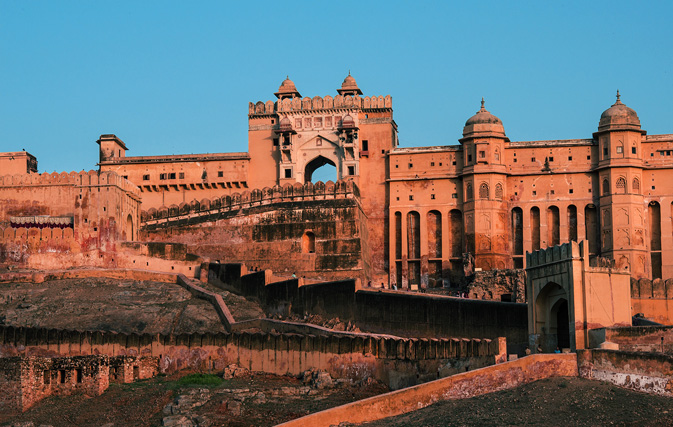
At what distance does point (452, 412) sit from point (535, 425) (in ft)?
8.45

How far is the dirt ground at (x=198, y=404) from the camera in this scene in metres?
31.0

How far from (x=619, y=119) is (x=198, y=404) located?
35.5 m

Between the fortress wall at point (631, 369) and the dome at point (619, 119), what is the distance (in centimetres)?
3266

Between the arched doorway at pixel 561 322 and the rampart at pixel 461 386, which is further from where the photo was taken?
the arched doorway at pixel 561 322

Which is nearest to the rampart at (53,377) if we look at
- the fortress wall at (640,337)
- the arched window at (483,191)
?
the fortress wall at (640,337)

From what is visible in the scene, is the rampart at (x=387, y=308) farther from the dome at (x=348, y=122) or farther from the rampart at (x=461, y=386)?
the dome at (x=348, y=122)

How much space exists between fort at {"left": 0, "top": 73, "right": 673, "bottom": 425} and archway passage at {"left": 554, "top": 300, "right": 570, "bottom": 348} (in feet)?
10.6

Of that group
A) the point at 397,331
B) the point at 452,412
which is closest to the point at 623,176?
the point at 397,331

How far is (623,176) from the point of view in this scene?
59.4 metres

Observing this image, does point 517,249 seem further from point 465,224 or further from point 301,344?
point 301,344

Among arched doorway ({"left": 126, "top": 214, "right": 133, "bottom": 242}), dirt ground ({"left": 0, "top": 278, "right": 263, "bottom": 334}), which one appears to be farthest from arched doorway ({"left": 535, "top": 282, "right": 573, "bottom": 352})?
arched doorway ({"left": 126, "top": 214, "right": 133, "bottom": 242})

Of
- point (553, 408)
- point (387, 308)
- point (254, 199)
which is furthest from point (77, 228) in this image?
point (553, 408)

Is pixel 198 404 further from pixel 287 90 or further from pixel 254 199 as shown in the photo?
pixel 287 90

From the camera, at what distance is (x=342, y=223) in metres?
56.9
